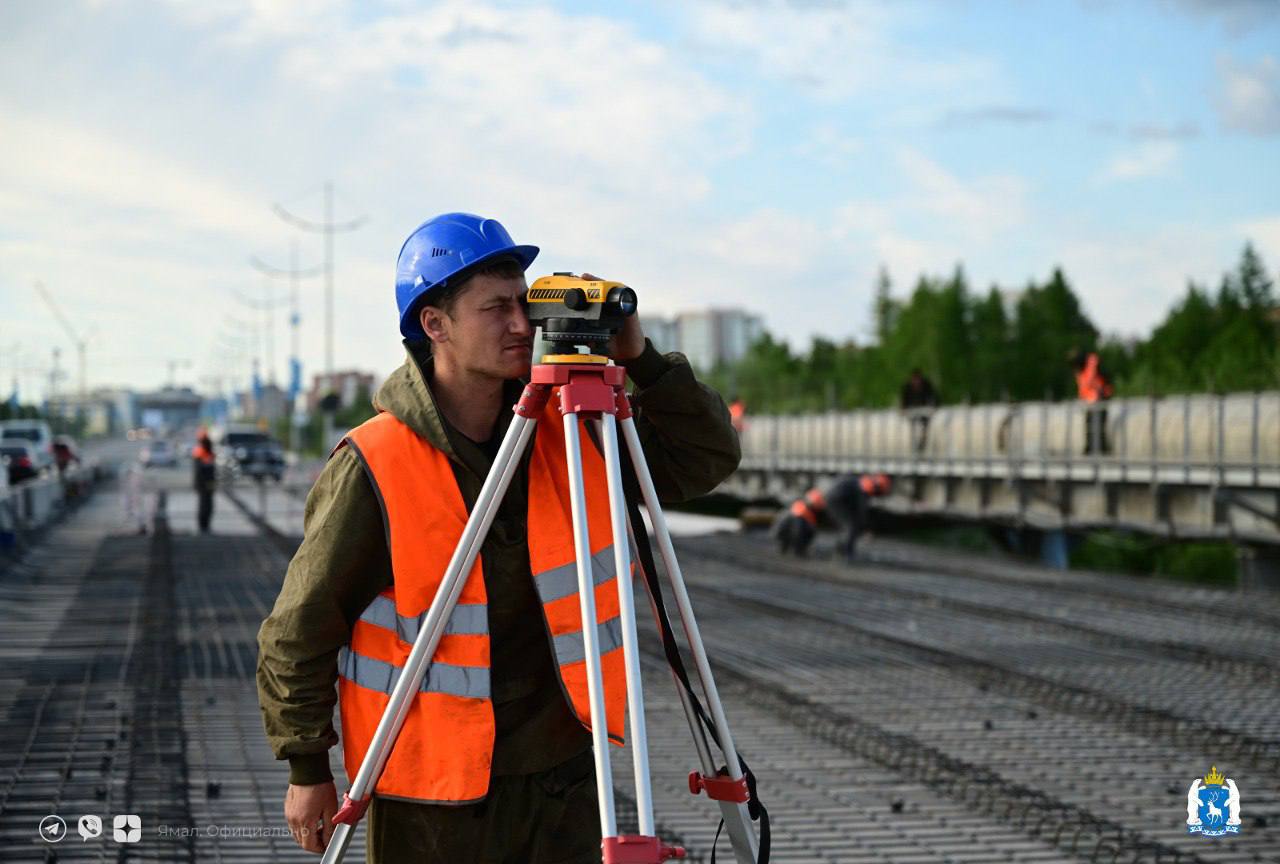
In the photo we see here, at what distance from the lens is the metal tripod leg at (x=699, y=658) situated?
2.89 meters

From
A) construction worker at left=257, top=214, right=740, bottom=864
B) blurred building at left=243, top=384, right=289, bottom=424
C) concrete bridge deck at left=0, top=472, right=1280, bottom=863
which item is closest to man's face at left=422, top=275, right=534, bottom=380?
construction worker at left=257, top=214, right=740, bottom=864

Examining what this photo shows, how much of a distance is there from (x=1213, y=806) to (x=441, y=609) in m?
5.24

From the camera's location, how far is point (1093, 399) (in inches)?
855

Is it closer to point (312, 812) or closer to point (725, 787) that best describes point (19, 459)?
point (312, 812)

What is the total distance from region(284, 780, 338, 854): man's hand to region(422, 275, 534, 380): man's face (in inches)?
34.2

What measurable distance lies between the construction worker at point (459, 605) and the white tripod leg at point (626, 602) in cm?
16

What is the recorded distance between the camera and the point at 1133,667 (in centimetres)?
1108

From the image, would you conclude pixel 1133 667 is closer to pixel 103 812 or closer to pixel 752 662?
pixel 752 662

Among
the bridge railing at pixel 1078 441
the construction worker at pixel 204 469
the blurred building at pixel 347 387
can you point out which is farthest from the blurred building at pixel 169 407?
the bridge railing at pixel 1078 441

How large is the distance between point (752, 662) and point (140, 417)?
655ft

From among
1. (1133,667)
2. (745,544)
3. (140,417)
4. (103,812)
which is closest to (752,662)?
(1133,667)

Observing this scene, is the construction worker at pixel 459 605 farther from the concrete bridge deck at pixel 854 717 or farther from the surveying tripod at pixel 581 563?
the concrete bridge deck at pixel 854 717

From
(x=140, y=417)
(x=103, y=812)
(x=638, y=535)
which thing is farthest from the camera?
(x=140, y=417)

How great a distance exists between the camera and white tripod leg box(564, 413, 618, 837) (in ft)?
8.77
